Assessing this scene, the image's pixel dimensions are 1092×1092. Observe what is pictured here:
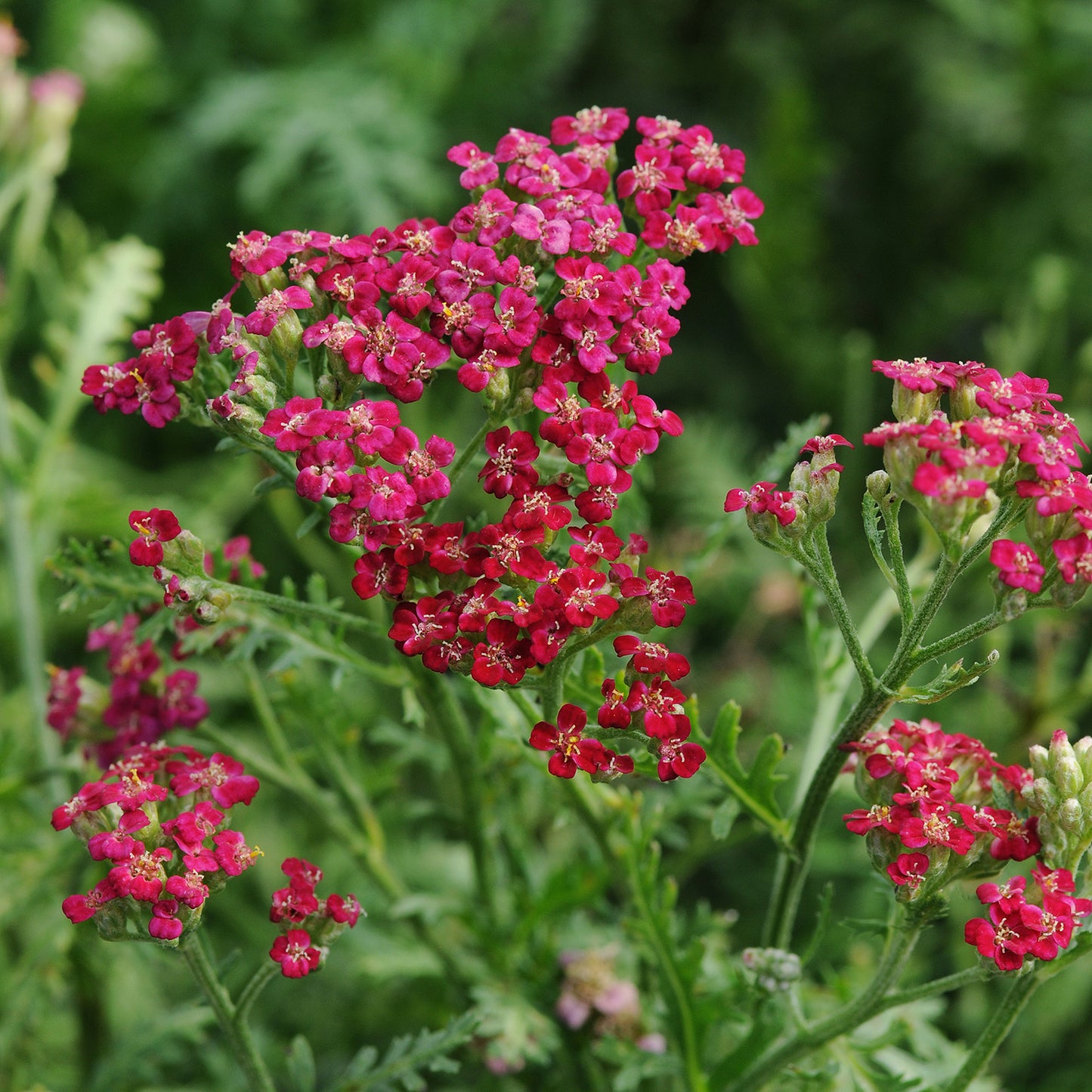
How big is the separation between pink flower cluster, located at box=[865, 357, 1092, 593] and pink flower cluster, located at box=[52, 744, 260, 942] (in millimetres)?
577

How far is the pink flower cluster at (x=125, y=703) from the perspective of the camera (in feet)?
3.83

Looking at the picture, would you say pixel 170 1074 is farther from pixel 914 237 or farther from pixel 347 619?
pixel 914 237

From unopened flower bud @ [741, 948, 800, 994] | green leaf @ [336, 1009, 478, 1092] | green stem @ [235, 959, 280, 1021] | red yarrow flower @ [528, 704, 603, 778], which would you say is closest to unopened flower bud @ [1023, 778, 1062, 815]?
unopened flower bud @ [741, 948, 800, 994]

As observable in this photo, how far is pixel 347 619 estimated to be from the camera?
1043 mm

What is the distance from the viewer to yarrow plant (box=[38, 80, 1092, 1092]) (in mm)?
894

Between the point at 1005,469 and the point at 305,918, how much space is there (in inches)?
25.6

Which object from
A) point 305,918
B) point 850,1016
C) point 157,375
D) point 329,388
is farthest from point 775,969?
point 157,375

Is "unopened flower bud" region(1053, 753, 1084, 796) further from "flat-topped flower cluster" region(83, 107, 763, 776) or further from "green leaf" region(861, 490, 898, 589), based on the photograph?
"flat-topped flower cluster" region(83, 107, 763, 776)

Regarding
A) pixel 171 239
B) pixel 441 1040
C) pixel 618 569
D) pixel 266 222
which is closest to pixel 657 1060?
pixel 441 1040

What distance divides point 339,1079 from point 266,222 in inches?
73.1

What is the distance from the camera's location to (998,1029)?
96 cm

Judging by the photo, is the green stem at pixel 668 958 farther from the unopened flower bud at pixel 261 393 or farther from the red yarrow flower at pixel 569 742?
the unopened flower bud at pixel 261 393

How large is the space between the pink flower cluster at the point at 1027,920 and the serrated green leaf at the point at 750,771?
0.18 metres

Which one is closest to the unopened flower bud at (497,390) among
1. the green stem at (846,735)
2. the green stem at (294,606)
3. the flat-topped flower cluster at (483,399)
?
the flat-topped flower cluster at (483,399)
